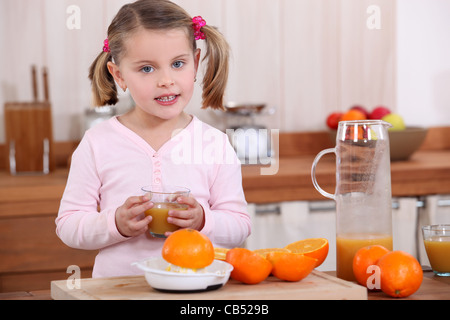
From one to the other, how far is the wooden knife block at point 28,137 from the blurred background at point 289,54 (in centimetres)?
15

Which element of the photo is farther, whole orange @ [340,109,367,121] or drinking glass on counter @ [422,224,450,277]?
whole orange @ [340,109,367,121]

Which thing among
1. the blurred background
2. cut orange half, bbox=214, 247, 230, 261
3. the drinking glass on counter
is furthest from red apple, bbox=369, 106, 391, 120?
cut orange half, bbox=214, 247, 230, 261

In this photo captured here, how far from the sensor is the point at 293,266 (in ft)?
3.28

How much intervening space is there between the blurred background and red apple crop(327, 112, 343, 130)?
157 millimetres

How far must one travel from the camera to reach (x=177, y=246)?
950mm

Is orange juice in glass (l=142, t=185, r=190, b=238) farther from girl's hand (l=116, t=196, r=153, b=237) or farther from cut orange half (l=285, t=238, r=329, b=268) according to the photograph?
cut orange half (l=285, t=238, r=329, b=268)

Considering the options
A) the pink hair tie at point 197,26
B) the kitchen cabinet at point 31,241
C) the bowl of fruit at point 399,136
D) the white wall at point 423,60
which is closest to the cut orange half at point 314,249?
the pink hair tie at point 197,26

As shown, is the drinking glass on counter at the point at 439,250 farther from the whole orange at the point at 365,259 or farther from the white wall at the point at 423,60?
the white wall at the point at 423,60

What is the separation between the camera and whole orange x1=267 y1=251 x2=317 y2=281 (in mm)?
998

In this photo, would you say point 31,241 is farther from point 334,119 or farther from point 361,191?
point 361,191

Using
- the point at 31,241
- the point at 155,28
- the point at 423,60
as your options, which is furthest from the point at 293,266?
the point at 423,60

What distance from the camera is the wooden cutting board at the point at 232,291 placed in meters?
0.93

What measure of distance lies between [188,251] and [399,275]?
11.7 inches
